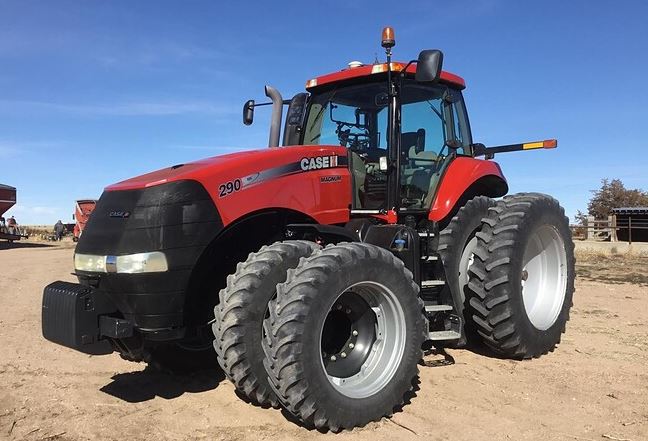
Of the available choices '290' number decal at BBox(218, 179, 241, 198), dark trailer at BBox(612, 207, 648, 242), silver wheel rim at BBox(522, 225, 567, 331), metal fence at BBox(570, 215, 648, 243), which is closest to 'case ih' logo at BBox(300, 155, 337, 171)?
'290' number decal at BBox(218, 179, 241, 198)

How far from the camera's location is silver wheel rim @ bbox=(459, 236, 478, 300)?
5270mm

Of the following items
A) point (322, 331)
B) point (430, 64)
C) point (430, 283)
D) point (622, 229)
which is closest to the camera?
point (322, 331)

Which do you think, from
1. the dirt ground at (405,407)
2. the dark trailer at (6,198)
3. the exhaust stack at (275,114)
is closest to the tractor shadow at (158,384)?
the dirt ground at (405,407)

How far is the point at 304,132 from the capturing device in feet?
18.5

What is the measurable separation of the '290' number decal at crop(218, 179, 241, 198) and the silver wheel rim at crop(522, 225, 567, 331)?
10.5 feet

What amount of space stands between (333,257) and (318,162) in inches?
49.9

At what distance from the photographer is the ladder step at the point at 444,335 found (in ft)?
14.9

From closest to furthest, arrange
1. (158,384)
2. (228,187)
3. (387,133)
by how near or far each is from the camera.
Result: (228,187)
(158,384)
(387,133)

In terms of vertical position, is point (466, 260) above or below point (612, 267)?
above

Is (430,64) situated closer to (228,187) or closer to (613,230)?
(228,187)

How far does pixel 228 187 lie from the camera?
3.99 meters

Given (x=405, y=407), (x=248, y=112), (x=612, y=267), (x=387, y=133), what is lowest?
(x=405, y=407)

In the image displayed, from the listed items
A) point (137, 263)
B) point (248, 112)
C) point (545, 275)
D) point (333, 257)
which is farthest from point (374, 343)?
point (248, 112)

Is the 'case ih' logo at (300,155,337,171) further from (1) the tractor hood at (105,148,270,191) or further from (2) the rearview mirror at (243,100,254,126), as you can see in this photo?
(2) the rearview mirror at (243,100,254,126)
